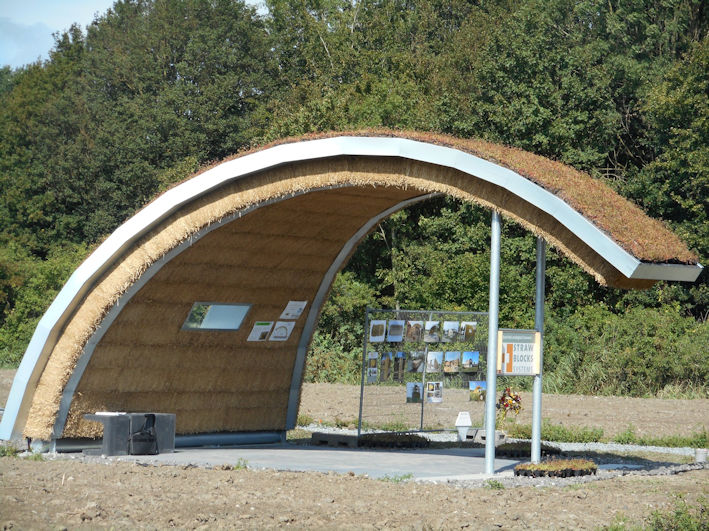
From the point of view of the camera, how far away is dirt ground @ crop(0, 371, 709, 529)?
285 inches

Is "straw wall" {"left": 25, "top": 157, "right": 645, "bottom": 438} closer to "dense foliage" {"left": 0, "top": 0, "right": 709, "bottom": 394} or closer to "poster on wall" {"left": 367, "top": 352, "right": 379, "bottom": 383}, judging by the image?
"poster on wall" {"left": 367, "top": 352, "right": 379, "bottom": 383}

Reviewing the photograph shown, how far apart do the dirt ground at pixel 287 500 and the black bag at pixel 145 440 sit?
1161 mm

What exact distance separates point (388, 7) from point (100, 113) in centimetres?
1482

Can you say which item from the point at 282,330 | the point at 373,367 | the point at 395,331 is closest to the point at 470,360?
A: the point at 395,331

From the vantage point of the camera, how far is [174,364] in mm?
13438

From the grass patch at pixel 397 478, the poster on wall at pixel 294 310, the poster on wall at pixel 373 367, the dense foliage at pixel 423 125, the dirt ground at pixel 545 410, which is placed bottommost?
the grass patch at pixel 397 478

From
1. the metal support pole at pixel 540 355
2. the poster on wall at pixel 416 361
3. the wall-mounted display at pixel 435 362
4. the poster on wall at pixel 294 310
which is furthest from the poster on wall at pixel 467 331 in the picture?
the metal support pole at pixel 540 355

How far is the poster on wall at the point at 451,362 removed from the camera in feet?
49.8

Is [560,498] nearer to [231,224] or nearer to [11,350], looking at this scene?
[231,224]

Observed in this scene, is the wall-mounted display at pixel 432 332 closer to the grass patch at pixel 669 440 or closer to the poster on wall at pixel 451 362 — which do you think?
the poster on wall at pixel 451 362

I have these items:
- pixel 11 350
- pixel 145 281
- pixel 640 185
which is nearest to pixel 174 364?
pixel 145 281

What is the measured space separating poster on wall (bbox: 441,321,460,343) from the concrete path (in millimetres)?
1803

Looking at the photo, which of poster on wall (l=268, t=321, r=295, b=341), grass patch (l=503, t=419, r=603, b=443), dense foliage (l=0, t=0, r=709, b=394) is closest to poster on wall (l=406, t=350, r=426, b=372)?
poster on wall (l=268, t=321, r=295, b=341)

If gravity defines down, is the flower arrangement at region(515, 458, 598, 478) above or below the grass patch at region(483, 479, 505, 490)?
above
